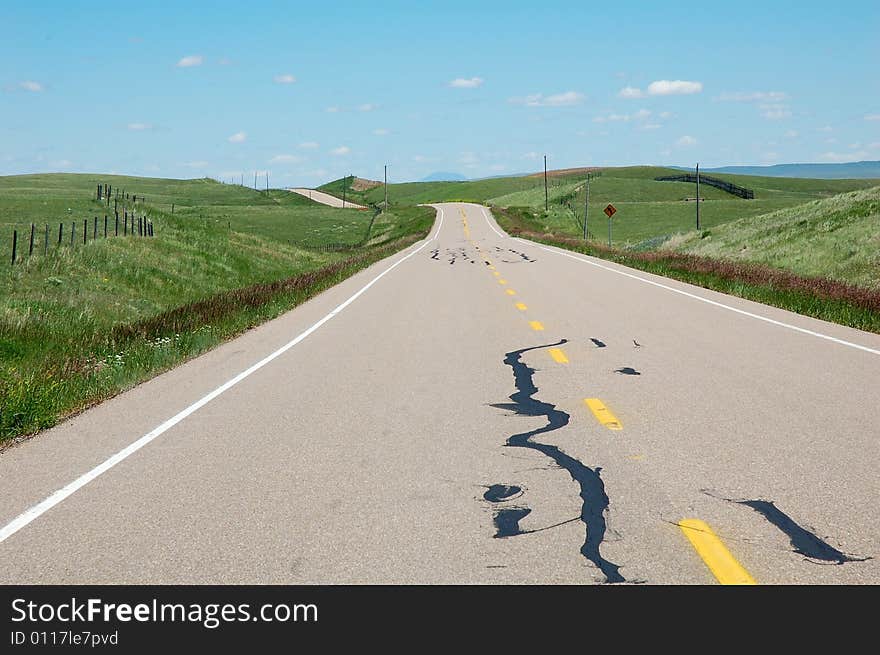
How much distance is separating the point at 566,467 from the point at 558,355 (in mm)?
6149

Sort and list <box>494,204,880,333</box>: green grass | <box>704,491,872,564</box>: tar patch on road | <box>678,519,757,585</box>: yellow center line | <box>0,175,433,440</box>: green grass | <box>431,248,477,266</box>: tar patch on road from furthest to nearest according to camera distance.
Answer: <box>431,248,477,266</box>: tar patch on road, <box>494,204,880,333</box>: green grass, <box>0,175,433,440</box>: green grass, <box>704,491,872,564</box>: tar patch on road, <box>678,519,757,585</box>: yellow center line

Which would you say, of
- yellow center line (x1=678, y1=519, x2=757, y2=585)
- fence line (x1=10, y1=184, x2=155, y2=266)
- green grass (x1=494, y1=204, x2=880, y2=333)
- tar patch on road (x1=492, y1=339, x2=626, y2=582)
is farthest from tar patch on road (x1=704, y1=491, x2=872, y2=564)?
fence line (x1=10, y1=184, x2=155, y2=266)

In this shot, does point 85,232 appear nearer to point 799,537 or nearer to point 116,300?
point 116,300

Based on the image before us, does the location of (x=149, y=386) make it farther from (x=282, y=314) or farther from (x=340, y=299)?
(x=340, y=299)

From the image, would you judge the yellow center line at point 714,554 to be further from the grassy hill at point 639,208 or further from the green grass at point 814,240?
the grassy hill at point 639,208

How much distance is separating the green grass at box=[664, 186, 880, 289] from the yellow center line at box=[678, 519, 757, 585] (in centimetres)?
2794

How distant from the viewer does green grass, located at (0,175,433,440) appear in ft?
37.2

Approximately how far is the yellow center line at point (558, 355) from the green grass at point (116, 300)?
4946 millimetres

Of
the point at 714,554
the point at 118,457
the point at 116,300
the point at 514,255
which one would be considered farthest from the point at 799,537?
the point at 514,255

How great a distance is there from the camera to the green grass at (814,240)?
38.2 meters

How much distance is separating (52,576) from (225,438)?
135 inches

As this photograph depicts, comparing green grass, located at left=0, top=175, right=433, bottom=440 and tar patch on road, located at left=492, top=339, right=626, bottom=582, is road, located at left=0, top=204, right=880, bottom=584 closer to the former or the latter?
tar patch on road, located at left=492, top=339, right=626, bottom=582

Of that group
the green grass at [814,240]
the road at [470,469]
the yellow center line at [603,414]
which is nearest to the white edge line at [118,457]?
the road at [470,469]
